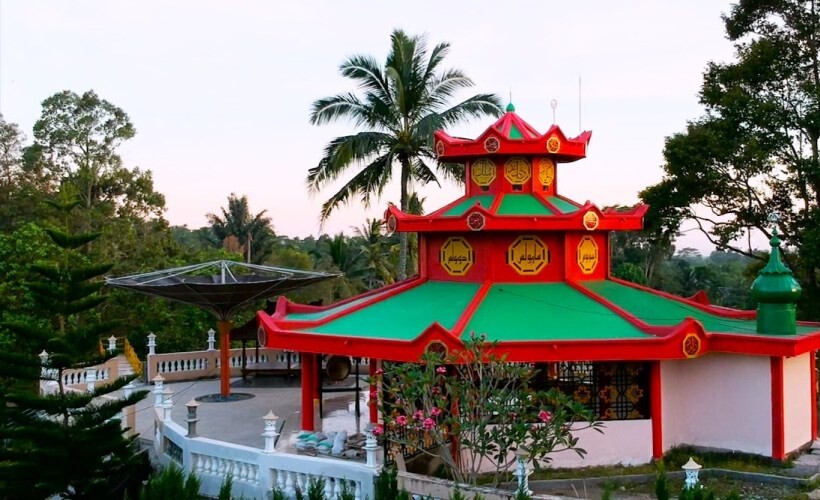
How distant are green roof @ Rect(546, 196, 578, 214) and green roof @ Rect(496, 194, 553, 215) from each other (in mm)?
314

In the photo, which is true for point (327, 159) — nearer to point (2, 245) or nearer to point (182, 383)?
point (182, 383)

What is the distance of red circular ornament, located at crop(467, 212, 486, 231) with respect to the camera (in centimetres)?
1305

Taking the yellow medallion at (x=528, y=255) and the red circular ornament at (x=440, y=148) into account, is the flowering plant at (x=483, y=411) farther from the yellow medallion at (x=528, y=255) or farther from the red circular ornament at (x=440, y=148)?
the red circular ornament at (x=440, y=148)

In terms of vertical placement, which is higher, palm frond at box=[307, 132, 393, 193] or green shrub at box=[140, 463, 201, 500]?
palm frond at box=[307, 132, 393, 193]

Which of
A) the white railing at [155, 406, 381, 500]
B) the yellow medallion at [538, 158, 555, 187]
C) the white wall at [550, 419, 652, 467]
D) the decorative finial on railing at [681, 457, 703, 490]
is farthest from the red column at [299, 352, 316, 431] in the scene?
the decorative finial on railing at [681, 457, 703, 490]

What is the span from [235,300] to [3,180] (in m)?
26.3

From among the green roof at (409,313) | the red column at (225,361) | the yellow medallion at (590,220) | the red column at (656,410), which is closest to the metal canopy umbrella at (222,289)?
the red column at (225,361)

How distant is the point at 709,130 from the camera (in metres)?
17.4

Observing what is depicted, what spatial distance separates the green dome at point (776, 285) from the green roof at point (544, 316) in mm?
2202

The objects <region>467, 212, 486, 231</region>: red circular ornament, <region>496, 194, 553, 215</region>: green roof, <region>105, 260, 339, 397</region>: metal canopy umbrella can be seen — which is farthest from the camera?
<region>105, 260, 339, 397</region>: metal canopy umbrella

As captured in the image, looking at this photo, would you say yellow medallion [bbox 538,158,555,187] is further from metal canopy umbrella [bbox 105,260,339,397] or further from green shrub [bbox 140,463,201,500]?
green shrub [bbox 140,463,201,500]

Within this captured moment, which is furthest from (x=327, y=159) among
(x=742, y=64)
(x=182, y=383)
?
(x=742, y=64)

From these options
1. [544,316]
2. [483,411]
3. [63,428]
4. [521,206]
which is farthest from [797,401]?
[63,428]

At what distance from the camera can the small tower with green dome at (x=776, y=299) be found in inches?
477
